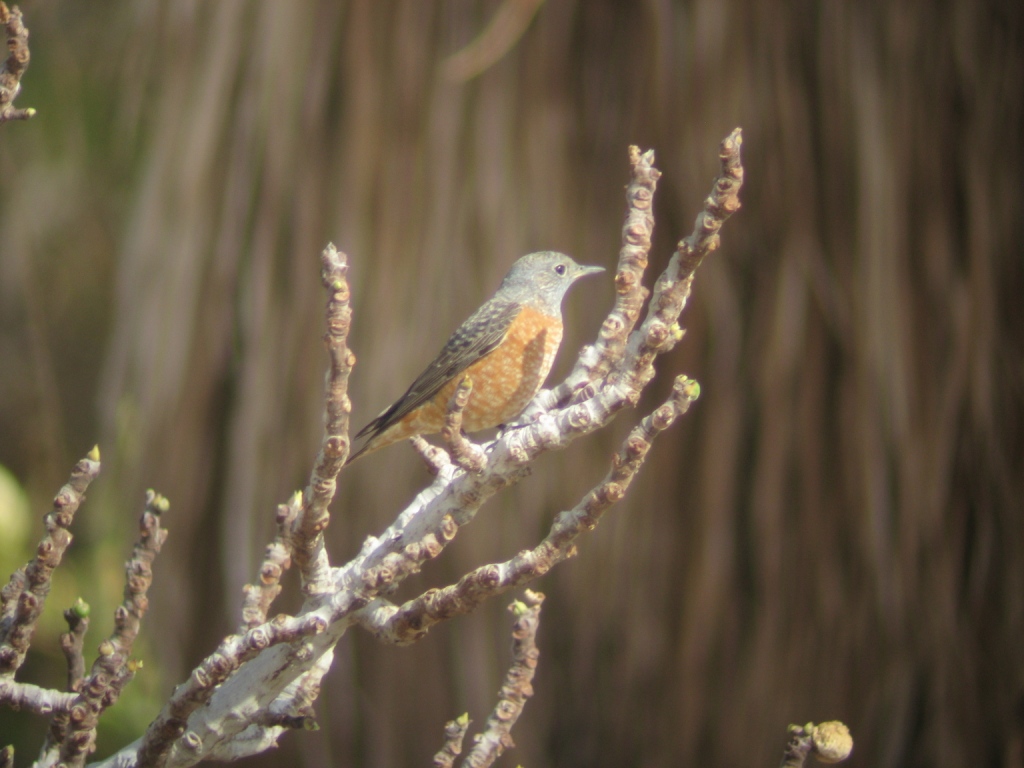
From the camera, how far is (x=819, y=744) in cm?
115

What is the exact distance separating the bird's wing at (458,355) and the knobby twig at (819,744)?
106cm

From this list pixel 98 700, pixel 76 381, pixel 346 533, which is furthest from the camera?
pixel 76 381

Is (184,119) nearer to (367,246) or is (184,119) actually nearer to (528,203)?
(367,246)

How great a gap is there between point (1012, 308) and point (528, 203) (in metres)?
1.35

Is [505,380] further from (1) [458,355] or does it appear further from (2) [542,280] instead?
(2) [542,280]

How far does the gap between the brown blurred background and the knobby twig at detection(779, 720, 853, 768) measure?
1807mm

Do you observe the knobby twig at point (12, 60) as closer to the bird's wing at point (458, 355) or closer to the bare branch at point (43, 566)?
the bare branch at point (43, 566)

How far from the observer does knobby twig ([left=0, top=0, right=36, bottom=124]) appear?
114 cm

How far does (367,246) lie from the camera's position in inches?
116

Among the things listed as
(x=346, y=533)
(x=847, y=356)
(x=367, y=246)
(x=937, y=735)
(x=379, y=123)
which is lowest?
(x=937, y=735)

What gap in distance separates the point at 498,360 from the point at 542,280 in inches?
10.4

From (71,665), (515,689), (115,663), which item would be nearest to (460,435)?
(515,689)

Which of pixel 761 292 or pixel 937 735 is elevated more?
pixel 761 292

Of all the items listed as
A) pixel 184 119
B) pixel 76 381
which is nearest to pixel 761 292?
pixel 184 119
